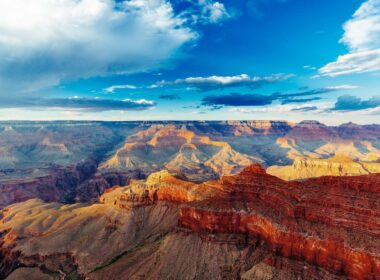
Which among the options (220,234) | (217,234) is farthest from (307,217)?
(217,234)

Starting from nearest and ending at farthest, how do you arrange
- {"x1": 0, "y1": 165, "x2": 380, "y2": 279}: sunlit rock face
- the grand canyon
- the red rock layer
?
1. the red rock layer
2. {"x1": 0, "y1": 165, "x2": 380, "y2": 279}: sunlit rock face
3. the grand canyon

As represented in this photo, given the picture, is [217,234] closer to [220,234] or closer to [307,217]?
[220,234]

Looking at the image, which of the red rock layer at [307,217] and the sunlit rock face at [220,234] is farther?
the sunlit rock face at [220,234]

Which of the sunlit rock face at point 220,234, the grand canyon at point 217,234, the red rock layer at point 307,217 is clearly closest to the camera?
the red rock layer at point 307,217

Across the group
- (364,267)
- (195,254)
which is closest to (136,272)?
(195,254)

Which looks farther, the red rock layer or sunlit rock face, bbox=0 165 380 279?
sunlit rock face, bbox=0 165 380 279

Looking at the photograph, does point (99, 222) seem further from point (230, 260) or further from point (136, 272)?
point (230, 260)

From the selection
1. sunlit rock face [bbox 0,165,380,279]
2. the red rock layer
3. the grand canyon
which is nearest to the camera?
the red rock layer
